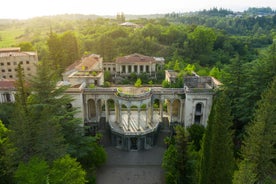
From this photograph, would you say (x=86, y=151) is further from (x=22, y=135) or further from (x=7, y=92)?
(x=7, y=92)

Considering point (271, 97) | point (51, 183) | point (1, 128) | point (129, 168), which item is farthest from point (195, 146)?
point (1, 128)

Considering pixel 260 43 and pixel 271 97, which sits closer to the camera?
pixel 271 97

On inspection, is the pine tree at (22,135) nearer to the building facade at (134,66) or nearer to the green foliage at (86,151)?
the green foliage at (86,151)

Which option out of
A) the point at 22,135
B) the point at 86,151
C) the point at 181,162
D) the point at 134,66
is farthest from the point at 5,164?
the point at 134,66

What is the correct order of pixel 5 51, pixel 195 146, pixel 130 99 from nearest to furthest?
1. pixel 195 146
2. pixel 130 99
3. pixel 5 51

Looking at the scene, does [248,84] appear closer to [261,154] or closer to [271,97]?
[271,97]

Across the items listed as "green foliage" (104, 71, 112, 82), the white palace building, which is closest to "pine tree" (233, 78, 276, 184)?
the white palace building
